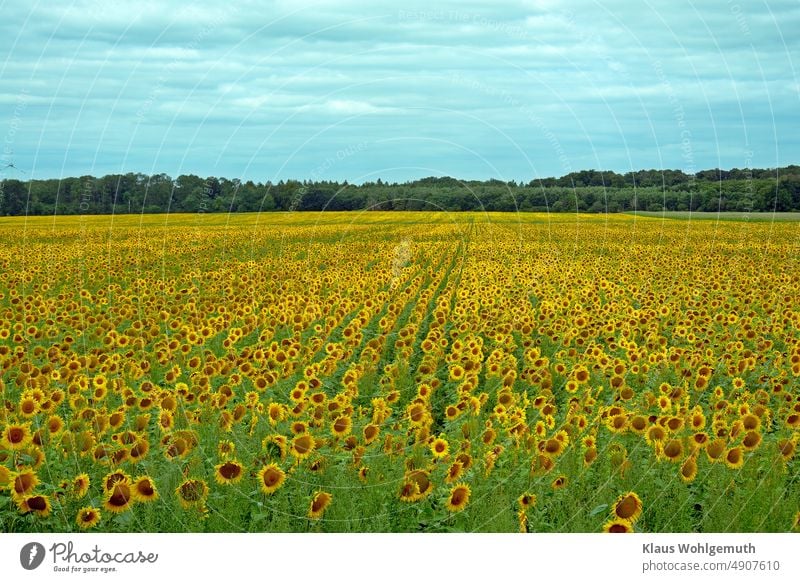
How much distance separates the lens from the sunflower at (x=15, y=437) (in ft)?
23.4

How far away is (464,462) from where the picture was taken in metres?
6.87

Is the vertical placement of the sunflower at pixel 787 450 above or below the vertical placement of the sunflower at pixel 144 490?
above

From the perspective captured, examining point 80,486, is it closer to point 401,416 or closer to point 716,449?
point 401,416

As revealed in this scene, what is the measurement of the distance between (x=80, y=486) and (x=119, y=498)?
14.8 inches

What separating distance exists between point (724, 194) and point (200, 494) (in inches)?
2308

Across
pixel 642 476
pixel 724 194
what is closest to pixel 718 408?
pixel 642 476

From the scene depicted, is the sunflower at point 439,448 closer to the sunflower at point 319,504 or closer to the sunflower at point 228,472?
the sunflower at point 319,504

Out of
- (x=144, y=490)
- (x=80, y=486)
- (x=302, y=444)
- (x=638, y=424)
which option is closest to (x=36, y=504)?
(x=80, y=486)

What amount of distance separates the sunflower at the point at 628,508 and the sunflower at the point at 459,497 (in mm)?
1165

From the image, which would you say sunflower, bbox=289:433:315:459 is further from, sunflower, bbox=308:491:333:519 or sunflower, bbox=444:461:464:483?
sunflower, bbox=444:461:464:483

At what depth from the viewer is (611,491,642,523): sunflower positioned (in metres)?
6.39

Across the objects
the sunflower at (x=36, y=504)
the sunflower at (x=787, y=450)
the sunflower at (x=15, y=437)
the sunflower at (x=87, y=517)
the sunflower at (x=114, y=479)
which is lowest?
the sunflower at (x=87, y=517)

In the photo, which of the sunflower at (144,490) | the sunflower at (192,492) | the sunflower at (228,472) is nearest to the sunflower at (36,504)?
the sunflower at (144,490)

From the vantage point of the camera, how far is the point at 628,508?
21.1ft
